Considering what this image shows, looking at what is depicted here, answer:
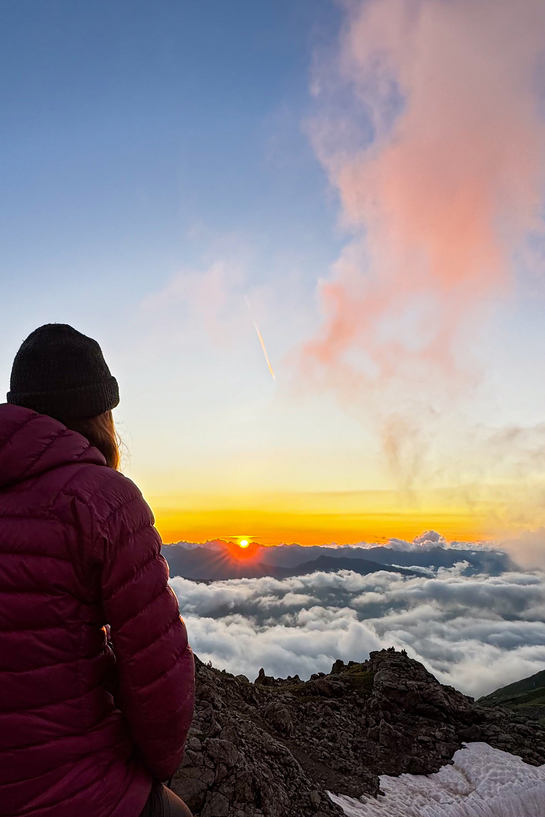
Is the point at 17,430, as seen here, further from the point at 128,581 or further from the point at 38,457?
the point at 128,581

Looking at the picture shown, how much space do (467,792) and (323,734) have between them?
4.48 m

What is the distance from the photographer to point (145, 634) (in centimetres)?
279

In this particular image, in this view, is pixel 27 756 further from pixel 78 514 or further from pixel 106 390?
pixel 106 390

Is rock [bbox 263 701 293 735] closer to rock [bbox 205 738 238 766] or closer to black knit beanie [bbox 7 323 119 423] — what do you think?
rock [bbox 205 738 238 766]

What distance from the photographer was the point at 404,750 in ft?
55.5

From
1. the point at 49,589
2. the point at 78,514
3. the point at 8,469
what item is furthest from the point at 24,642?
the point at 8,469

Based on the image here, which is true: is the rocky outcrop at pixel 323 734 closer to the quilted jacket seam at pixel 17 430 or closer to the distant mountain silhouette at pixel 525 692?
the quilted jacket seam at pixel 17 430

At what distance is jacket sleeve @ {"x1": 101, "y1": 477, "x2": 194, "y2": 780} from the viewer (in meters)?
2.71

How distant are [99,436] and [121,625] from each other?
1.29 meters

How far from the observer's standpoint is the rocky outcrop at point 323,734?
9727 millimetres

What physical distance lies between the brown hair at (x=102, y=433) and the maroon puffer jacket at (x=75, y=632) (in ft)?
1.83

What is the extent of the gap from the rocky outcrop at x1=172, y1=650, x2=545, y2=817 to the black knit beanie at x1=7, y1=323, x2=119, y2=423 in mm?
8772

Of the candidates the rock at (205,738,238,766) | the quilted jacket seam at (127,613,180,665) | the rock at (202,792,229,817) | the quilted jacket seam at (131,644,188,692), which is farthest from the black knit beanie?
the rock at (205,738,238,766)

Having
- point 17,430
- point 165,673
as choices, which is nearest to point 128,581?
point 165,673
